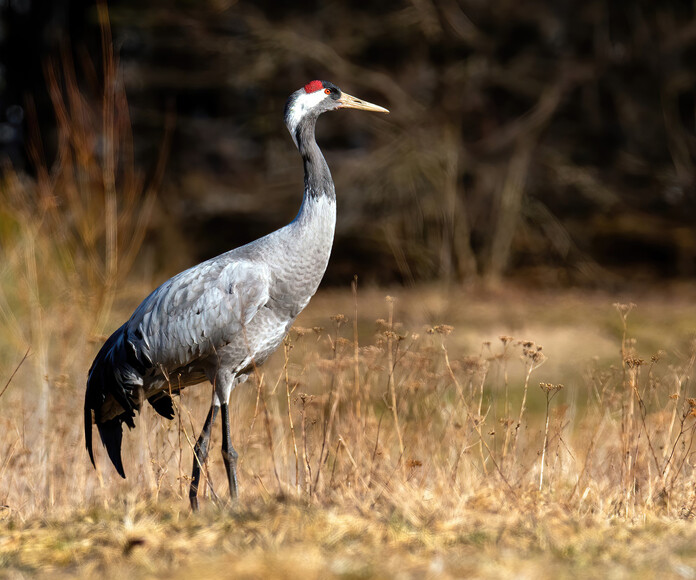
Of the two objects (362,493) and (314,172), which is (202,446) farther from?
(314,172)

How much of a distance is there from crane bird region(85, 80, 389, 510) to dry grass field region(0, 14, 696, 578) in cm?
17

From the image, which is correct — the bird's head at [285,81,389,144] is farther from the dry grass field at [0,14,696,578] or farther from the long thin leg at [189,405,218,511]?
the long thin leg at [189,405,218,511]

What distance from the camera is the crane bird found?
4.43 meters

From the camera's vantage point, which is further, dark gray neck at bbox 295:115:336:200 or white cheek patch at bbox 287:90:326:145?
white cheek patch at bbox 287:90:326:145

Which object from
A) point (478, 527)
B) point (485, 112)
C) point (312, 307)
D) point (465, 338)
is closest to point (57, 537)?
point (478, 527)

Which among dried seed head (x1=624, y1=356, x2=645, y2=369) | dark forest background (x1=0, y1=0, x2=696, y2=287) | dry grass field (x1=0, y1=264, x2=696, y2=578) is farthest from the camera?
dark forest background (x1=0, y1=0, x2=696, y2=287)

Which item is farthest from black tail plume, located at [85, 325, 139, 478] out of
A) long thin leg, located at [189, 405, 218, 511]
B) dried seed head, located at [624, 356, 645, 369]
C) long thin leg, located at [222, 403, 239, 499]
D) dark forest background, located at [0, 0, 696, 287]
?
dark forest background, located at [0, 0, 696, 287]

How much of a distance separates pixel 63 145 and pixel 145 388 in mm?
2009

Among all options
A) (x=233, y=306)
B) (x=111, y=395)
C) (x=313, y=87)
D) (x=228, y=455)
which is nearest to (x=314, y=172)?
(x=313, y=87)

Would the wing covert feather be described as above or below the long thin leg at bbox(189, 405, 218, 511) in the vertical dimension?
above

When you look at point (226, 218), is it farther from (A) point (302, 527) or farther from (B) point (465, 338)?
(A) point (302, 527)

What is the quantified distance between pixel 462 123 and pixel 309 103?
9.34 m

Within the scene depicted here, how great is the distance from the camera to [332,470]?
4.25 metres

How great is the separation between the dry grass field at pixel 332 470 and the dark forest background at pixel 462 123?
5134 mm
